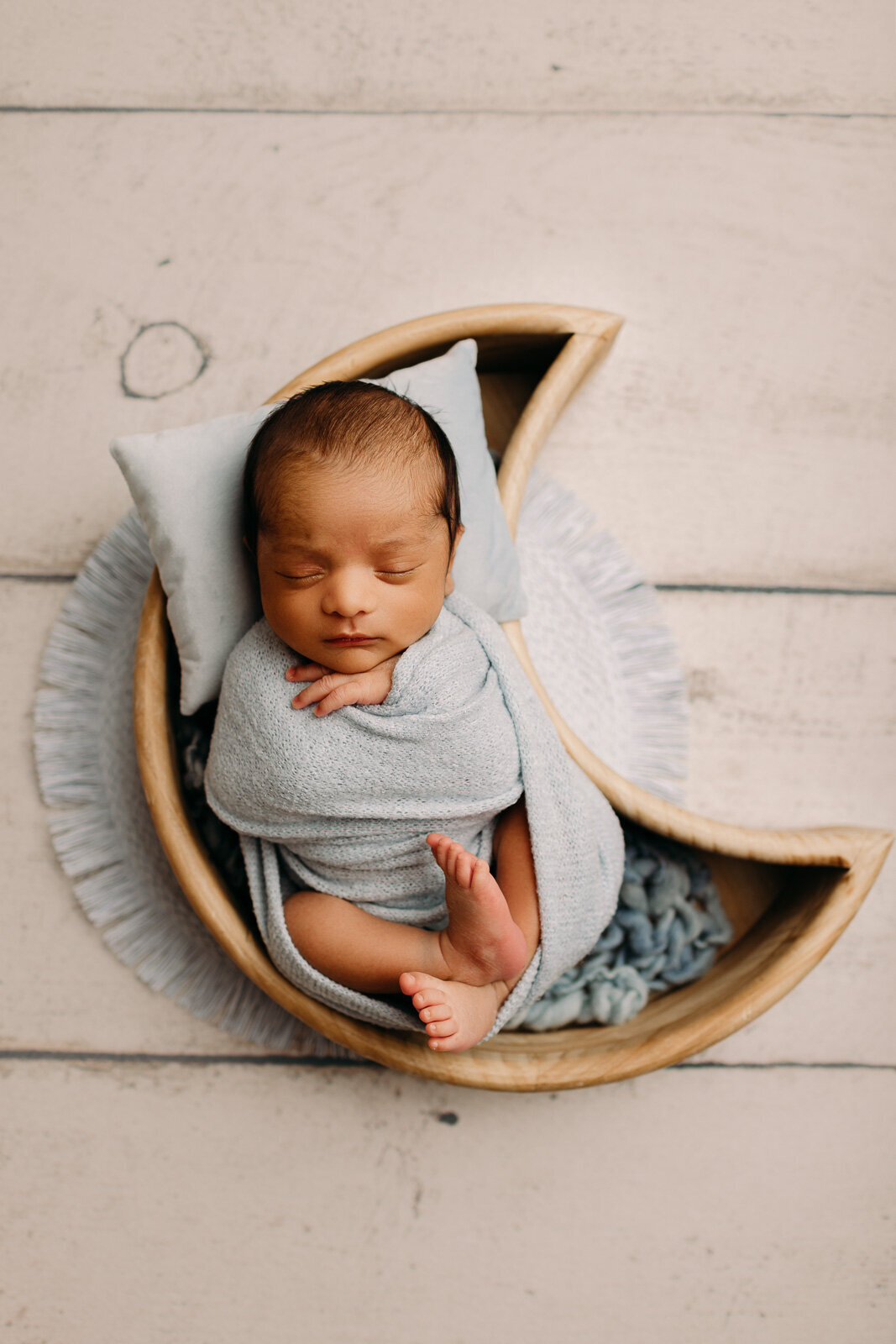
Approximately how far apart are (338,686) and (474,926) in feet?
0.83

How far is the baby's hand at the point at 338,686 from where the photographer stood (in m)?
0.85

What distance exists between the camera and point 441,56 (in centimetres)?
113

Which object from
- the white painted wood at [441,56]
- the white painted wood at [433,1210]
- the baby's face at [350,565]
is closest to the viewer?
the baby's face at [350,565]

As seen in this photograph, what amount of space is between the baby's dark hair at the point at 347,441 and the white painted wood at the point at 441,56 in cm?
55

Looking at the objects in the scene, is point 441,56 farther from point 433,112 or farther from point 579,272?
point 579,272

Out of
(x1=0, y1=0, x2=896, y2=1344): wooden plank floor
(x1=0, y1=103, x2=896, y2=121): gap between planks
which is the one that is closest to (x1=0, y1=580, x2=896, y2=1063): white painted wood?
(x1=0, y1=0, x2=896, y2=1344): wooden plank floor

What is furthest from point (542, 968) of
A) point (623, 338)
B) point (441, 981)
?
point (623, 338)

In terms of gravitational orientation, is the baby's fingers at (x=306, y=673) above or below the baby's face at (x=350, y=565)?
below

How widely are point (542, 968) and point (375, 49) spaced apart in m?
1.11

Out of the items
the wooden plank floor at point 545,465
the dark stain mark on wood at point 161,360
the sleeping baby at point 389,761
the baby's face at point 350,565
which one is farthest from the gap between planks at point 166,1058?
the dark stain mark on wood at point 161,360

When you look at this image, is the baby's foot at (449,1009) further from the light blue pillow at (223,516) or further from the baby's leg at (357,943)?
the light blue pillow at (223,516)

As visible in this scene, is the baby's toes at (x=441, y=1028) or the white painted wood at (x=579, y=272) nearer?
the baby's toes at (x=441, y=1028)

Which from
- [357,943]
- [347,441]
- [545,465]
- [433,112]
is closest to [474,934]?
[357,943]

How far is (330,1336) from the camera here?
1018 millimetres
